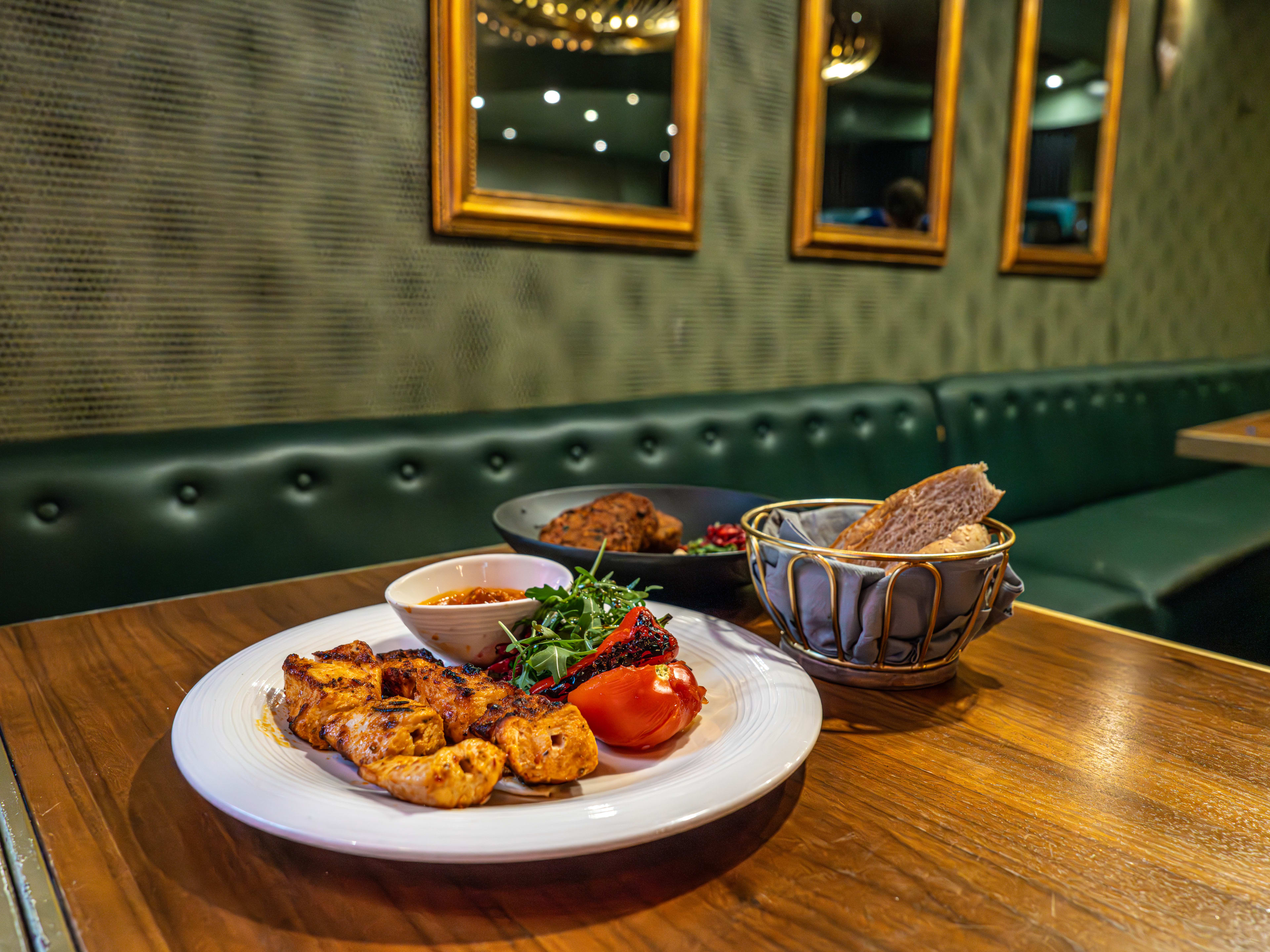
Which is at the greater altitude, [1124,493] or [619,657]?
[619,657]

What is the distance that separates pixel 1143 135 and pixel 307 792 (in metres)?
4.14

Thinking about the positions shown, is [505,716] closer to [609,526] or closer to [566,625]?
[566,625]

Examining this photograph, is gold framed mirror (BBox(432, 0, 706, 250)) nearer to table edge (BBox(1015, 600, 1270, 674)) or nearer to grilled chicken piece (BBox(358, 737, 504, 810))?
table edge (BBox(1015, 600, 1270, 674))

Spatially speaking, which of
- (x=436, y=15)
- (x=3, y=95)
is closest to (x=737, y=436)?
(x=436, y=15)

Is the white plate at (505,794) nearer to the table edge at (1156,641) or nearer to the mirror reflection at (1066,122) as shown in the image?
the table edge at (1156,641)

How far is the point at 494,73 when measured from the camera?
1800 millimetres

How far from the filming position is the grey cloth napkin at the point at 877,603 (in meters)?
0.74

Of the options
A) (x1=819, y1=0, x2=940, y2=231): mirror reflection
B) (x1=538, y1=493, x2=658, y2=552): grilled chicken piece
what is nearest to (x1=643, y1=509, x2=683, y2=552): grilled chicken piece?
(x1=538, y1=493, x2=658, y2=552): grilled chicken piece

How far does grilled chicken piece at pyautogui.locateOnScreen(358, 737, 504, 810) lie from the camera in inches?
20.6

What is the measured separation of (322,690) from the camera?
2.09ft

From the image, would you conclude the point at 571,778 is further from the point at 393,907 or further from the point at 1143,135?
the point at 1143,135

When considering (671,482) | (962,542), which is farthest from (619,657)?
(671,482)

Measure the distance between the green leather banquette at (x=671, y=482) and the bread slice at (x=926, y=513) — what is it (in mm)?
919

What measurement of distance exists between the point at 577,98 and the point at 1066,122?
84.3 inches
